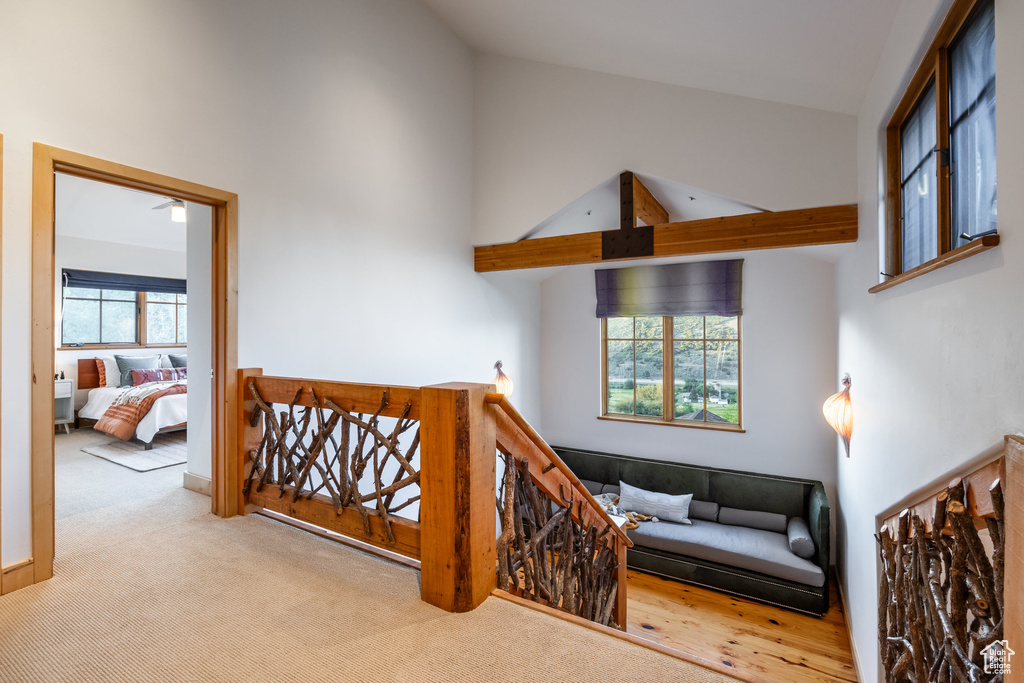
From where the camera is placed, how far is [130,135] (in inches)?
84.0

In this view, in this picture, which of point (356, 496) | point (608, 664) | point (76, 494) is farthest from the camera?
point (76, 494)

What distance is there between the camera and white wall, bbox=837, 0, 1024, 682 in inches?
46.4

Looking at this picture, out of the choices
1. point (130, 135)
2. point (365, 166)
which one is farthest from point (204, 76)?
point (365, 166)

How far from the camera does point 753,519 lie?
4641 millimetres

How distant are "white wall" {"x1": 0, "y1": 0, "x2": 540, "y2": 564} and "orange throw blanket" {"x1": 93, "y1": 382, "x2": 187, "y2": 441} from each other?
2.70 metres

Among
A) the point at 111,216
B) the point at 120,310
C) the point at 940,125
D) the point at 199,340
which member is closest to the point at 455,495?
the point at 940,125

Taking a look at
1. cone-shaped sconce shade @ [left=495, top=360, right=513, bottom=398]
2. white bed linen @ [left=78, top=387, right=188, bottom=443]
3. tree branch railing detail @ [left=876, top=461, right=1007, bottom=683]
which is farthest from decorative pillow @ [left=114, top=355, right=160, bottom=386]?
tree branch railing detail @ [left=876, top=461, right=1007, bottom=683]

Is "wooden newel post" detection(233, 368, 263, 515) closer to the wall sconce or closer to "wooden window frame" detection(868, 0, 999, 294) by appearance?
"wooden window frame" detection(868, 0, 999, 294)

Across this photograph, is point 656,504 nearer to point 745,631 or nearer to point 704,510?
point 704,510

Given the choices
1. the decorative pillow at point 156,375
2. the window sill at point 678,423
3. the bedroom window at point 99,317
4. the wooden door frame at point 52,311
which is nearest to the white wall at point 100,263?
the bedroom window at point 99,317

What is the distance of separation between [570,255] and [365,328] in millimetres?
1864

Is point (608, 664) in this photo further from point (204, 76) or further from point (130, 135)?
point (204, 76)

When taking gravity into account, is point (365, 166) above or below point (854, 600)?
above

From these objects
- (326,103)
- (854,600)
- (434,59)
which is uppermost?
(434,59)
